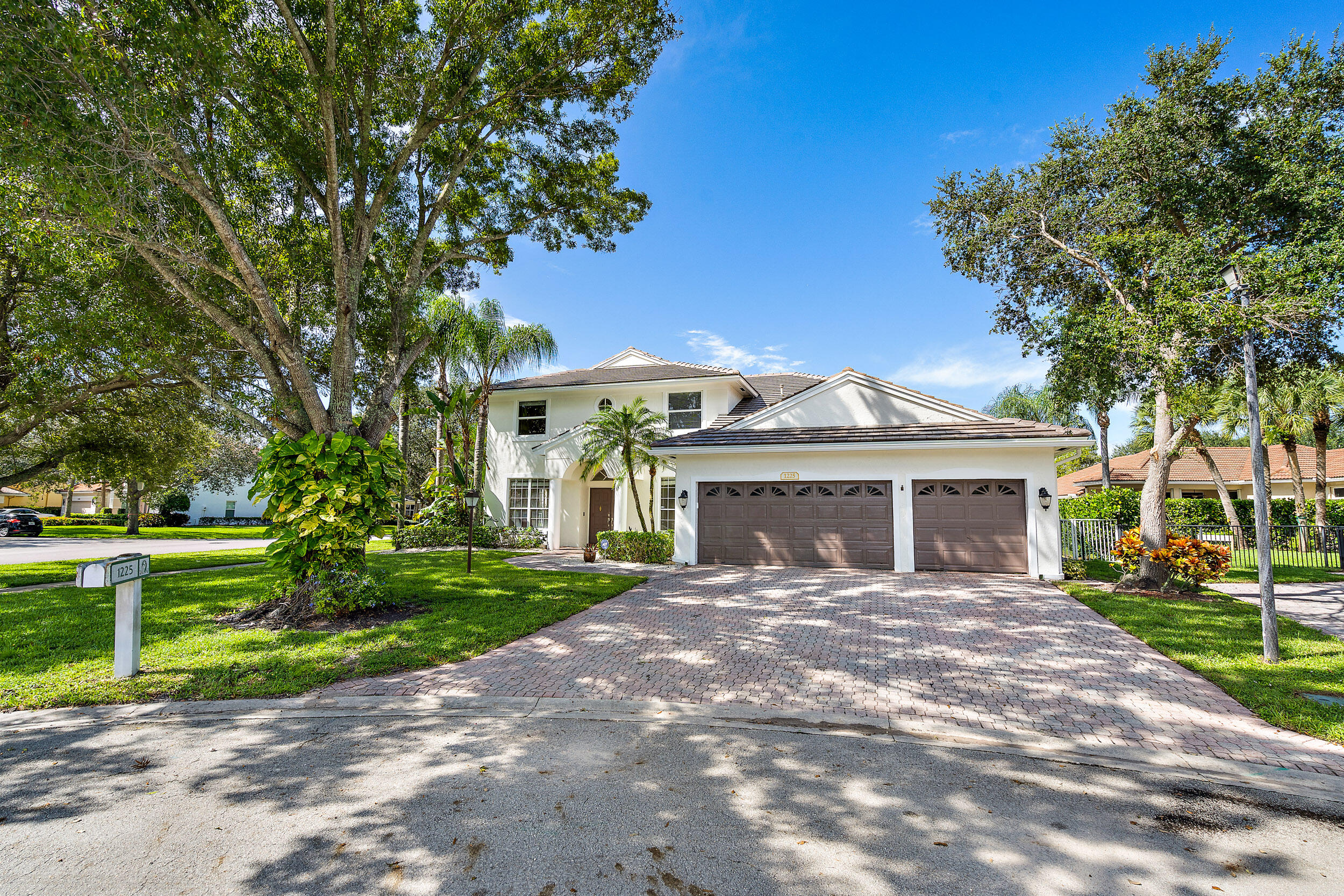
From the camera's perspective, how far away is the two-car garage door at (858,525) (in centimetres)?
1377

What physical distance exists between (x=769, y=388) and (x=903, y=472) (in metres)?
9.46

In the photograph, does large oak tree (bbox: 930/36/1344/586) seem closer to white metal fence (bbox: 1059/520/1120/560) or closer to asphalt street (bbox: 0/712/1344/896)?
white metal fence (bbox: 1059/520/1120/560)

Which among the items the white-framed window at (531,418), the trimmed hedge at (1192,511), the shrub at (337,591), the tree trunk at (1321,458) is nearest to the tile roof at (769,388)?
the white-framed window at (531,418)

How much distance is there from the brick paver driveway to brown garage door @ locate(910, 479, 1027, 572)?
10.8ft

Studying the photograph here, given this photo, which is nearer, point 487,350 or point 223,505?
point 487,350

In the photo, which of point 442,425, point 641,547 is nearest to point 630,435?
point 641,547

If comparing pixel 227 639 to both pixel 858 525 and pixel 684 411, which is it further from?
pixel 684 411

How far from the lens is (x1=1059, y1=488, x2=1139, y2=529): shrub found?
70.2ft

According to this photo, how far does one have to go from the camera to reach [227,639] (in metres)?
7.61

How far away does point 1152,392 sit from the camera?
36.5ft

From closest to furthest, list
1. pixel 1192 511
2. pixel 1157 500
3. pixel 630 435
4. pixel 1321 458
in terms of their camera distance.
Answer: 1. pixel 1157 500
2. pixel 630 435
3. pixel 1321 458
4. pixel 1192 511

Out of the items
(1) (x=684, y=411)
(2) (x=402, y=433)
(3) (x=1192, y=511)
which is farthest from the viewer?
(2) (x=402, y=433)

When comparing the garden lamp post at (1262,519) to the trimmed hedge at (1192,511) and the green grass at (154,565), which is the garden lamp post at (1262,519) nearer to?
the trimmed hedge at (1192,511)

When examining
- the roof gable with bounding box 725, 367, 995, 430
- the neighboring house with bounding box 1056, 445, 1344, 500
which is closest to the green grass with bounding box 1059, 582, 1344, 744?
the roof gable with bounding box 725, 367, 995, 430
